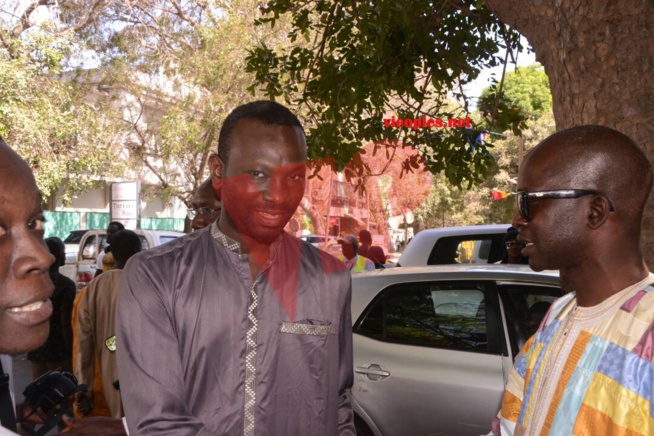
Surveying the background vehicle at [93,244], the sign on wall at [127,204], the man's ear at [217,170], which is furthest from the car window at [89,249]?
the man's ear at [217,170]

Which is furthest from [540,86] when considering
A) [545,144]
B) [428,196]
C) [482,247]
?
[545,144]

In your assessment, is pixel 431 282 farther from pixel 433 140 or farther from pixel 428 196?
pixel 428 196

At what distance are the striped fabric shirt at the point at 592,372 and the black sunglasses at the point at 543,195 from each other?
292 millimetres

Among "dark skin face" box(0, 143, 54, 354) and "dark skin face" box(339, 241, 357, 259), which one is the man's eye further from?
"dark skin face" box(339, 241, 357, 259)

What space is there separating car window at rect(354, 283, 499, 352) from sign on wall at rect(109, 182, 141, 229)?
12448 millimetres

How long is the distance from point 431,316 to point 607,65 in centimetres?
270

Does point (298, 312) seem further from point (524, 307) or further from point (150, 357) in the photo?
point (524, 307)

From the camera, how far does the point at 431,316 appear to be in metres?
5.34

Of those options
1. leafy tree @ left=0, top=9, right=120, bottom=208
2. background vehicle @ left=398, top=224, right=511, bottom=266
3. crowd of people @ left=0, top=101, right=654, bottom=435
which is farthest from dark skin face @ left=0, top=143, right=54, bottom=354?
leafy tree @ left=0, top=9, right=120, bottom=208

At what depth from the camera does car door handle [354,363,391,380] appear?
16.8 feet

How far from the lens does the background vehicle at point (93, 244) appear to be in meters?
13.1

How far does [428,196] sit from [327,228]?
12224 mm

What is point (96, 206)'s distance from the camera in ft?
105
